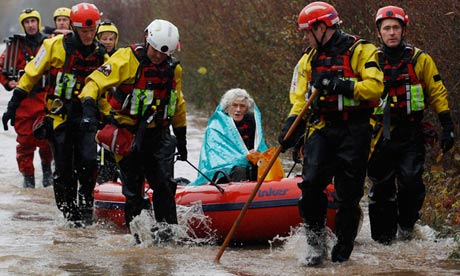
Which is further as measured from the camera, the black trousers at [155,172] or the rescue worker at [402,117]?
the black trousers at [155,172]

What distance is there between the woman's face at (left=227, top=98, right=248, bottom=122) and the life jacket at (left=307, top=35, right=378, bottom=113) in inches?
119

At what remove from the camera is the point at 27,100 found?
13531 mm

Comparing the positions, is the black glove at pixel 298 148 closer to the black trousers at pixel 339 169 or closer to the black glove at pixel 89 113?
the black trousers at pixel 339 169

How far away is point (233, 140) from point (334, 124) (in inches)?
110

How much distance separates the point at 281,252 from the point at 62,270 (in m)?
1.97

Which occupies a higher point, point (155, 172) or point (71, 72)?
point (71, 72)

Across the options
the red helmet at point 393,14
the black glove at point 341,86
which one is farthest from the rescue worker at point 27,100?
the black glove at point 341,86

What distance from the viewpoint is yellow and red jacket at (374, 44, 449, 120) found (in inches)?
A: 357

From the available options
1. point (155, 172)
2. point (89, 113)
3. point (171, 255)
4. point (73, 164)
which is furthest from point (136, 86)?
point (73, 164)

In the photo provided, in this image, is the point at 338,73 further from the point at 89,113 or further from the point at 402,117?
the point at 89,113

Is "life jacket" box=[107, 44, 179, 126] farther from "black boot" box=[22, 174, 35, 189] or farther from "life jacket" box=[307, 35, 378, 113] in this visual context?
"black boot" box=[22, 174, 35, 189]

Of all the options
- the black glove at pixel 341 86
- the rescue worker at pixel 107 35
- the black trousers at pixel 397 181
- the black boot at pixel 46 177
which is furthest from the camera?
the black boot at pixel 46 177

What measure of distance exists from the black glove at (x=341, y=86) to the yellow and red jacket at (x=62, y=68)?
318cm

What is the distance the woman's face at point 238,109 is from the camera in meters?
11.2
